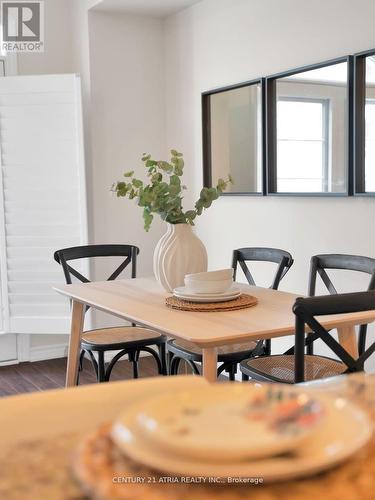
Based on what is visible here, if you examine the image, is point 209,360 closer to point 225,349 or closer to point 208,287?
point 208,287

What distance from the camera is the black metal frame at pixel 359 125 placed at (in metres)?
3.10

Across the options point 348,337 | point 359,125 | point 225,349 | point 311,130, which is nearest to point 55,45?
point 311,130

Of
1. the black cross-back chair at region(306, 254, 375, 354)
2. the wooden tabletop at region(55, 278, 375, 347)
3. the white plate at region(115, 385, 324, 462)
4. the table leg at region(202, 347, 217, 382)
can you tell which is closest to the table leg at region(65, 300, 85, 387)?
the wooden tabletop at region(55, 278, 375, 347)

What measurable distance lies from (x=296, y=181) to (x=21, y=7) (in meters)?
2.49

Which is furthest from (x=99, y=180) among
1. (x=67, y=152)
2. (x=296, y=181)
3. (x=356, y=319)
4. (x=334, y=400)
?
(x=334, y=400)

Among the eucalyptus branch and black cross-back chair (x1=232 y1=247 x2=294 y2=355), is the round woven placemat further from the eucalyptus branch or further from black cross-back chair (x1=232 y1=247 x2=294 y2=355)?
black cross-back chair (x1=232 y1=247 x2=294 y2=355)

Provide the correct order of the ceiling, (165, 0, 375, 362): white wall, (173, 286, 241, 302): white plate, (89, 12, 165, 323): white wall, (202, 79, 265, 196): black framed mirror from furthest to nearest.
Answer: (89, 12, 165, 323): white wall
the ceiling
(202, 79, 265, 196): black framed mirror
(165, 0, 375, 362): white wall
(173, 286, 241, 302): white plate

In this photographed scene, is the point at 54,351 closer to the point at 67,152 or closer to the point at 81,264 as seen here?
the point at 81,264

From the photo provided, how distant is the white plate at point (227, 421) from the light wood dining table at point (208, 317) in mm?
1173

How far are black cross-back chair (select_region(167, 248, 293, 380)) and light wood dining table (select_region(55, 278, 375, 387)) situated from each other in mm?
263

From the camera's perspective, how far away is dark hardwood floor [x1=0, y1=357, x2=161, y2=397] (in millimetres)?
Result: 4211

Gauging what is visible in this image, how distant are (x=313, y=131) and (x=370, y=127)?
401 millimetres

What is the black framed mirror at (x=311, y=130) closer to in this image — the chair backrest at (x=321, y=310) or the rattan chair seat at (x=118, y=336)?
the rattan chair seat at (x=118, y=336)

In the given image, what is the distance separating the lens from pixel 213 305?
8.29ft
